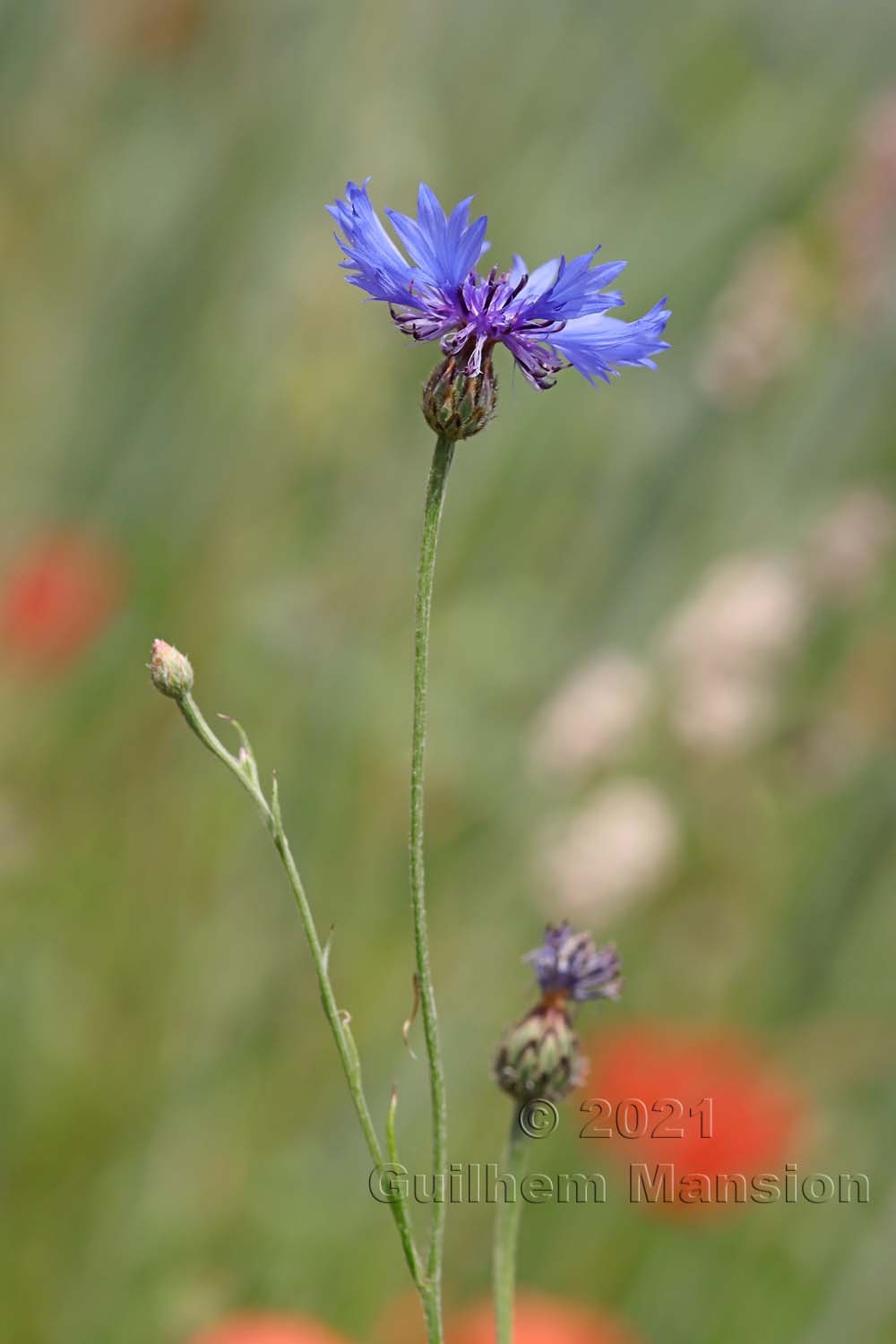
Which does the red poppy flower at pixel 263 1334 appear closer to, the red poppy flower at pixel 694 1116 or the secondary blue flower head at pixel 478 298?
the red poppy flower at pixel 694 1116

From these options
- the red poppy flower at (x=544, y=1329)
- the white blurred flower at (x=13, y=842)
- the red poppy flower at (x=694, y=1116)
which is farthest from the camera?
the white blurred flower at (x=13, y=842)

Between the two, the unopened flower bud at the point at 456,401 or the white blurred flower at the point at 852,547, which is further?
the white blurred flower at the point at 852,547

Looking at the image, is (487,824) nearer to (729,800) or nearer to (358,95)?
(729,800)

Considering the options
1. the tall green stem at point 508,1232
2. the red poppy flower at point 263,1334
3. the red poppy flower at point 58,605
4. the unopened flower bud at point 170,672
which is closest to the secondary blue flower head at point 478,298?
the unopened flower bud at point 170,672

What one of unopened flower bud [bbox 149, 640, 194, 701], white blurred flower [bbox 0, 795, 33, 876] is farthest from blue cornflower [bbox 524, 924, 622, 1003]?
white blurred flower [bbox 0, 795, 33, 876]

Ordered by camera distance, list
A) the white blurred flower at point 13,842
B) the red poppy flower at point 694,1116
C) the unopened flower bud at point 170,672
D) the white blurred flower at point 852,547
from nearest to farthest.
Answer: the unopened flower bud at point 170,672
the red poppy flower at point 694,1116
the white blurred flower at point 13,842
the white blurred flower at point 852,547
